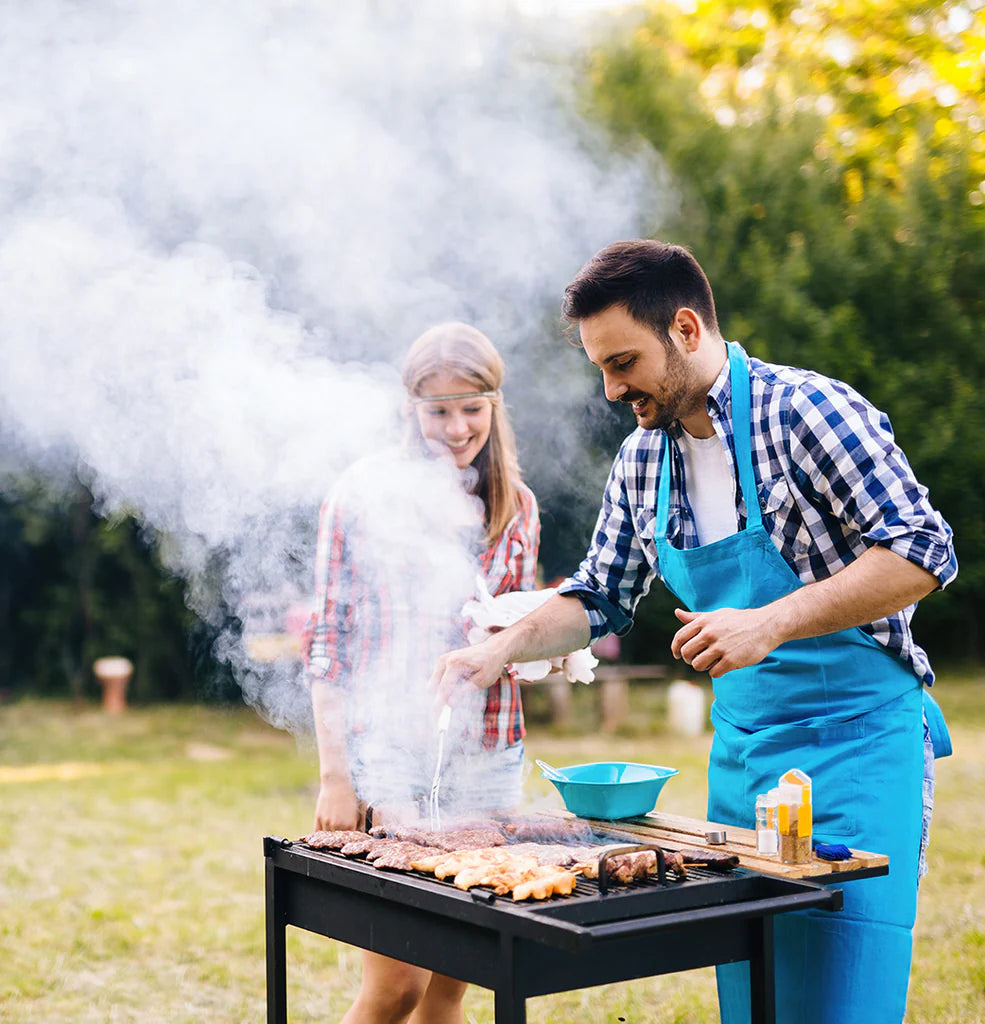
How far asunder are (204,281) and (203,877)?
3258mm

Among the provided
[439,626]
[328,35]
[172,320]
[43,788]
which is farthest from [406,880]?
[43,788]

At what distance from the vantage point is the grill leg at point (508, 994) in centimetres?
188

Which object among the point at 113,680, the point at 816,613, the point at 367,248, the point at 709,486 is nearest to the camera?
the point at 816,613

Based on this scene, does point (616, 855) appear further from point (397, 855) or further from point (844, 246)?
point (844, 246)

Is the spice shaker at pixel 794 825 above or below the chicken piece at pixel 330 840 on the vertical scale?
above

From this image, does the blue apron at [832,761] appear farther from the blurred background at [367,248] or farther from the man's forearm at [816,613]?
the blurred background at [367,248]

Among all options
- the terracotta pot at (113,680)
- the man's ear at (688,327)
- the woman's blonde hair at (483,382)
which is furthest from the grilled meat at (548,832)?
the terracotta pot at (113,680)

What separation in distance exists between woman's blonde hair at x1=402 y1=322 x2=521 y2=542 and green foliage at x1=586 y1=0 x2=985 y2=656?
7758 mm

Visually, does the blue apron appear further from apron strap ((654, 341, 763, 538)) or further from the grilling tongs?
the grilling tongs

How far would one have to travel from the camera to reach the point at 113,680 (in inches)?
440

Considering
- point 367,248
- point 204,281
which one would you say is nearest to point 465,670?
point 204,281

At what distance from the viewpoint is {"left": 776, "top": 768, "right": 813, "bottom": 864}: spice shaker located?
2193 millimetres

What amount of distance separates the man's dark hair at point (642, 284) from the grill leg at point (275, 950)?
4.43 ft

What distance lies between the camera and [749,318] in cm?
1075
